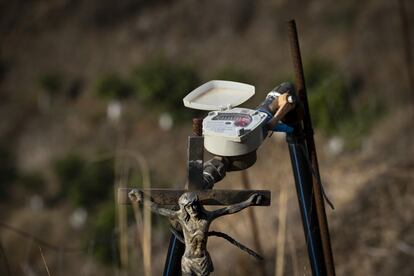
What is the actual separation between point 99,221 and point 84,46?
4.87m

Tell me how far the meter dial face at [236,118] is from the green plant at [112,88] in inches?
337

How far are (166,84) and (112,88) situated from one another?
921 mm

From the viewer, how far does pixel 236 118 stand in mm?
2055

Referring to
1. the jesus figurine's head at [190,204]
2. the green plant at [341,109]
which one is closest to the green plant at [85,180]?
the green plant at [341,109]

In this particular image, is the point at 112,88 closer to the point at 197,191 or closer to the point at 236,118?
the point at 236,118

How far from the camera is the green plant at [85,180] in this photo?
8.95m

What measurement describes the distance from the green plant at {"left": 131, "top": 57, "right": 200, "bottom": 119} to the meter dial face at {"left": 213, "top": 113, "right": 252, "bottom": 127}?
24.8 feet

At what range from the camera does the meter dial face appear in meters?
2.04

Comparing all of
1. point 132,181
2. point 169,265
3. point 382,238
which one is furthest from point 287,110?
point 132,181

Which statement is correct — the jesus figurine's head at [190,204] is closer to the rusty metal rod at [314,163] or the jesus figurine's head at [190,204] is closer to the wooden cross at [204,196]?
the wooden cross at [204,196]

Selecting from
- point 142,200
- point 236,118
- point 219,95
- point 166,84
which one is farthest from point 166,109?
point 142,200

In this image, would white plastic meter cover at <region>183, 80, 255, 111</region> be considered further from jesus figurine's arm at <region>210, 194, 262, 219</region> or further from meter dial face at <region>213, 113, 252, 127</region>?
jesus figurine's arm at <region>210, 194, 262, 219</region>

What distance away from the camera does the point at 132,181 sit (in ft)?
28.0

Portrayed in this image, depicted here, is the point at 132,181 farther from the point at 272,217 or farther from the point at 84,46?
the point at 84,46
